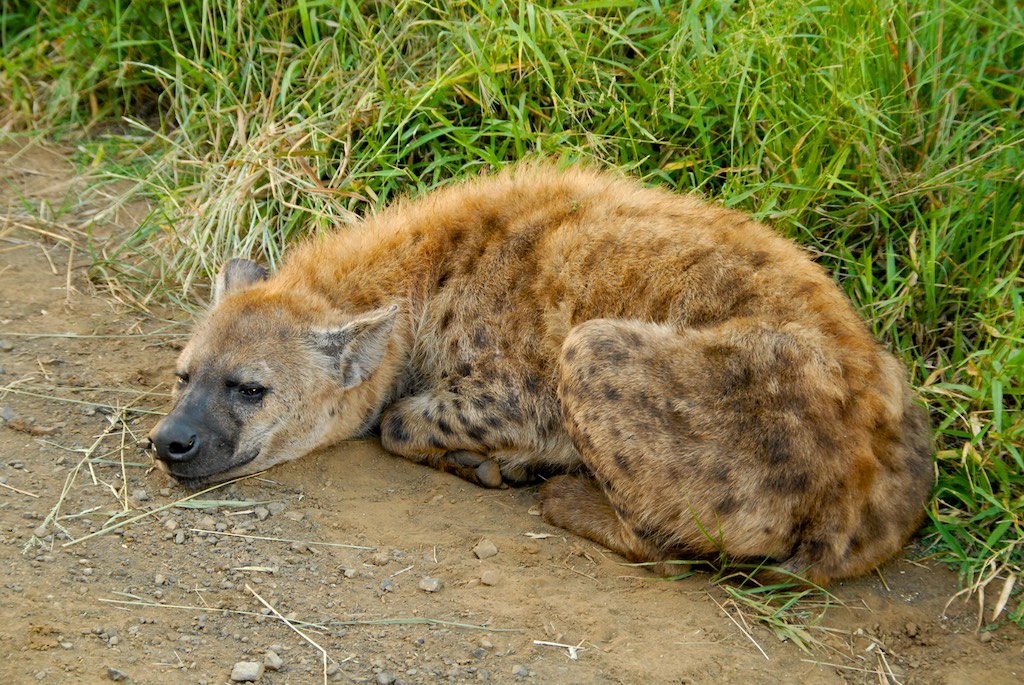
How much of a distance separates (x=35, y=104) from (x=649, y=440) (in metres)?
3.61

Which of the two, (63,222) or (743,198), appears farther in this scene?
(63,222)

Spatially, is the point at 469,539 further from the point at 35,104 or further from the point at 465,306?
the point at 35,104

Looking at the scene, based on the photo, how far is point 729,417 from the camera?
2881mm

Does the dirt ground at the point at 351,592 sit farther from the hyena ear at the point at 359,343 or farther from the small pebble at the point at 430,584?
the hyena ear at the point at 359,343

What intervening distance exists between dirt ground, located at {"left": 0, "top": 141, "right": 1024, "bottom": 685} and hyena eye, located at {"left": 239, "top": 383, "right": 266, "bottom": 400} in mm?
246

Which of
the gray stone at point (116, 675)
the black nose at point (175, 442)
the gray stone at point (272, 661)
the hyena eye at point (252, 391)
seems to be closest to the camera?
the gray stone at point (116, 675)

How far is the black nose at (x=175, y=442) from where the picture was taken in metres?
3.09

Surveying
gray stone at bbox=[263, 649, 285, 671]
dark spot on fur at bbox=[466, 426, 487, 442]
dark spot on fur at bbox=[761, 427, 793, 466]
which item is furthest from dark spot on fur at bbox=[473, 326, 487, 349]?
gray stone at bbox=[263, 649, 285, 671]

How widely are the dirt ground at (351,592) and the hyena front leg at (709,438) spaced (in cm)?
18

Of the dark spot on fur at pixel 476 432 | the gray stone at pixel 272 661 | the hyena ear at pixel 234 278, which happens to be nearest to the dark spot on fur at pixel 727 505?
the dark spot on fur at pixel 476 432

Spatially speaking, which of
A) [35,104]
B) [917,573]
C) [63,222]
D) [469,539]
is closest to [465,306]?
[469,539]

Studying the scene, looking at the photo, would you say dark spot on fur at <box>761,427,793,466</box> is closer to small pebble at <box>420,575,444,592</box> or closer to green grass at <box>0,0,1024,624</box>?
green grass at <box>0,0,1024,624</box>

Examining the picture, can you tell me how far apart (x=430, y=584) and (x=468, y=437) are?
2.31 ft

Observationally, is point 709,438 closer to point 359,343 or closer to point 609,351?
point 609,351
